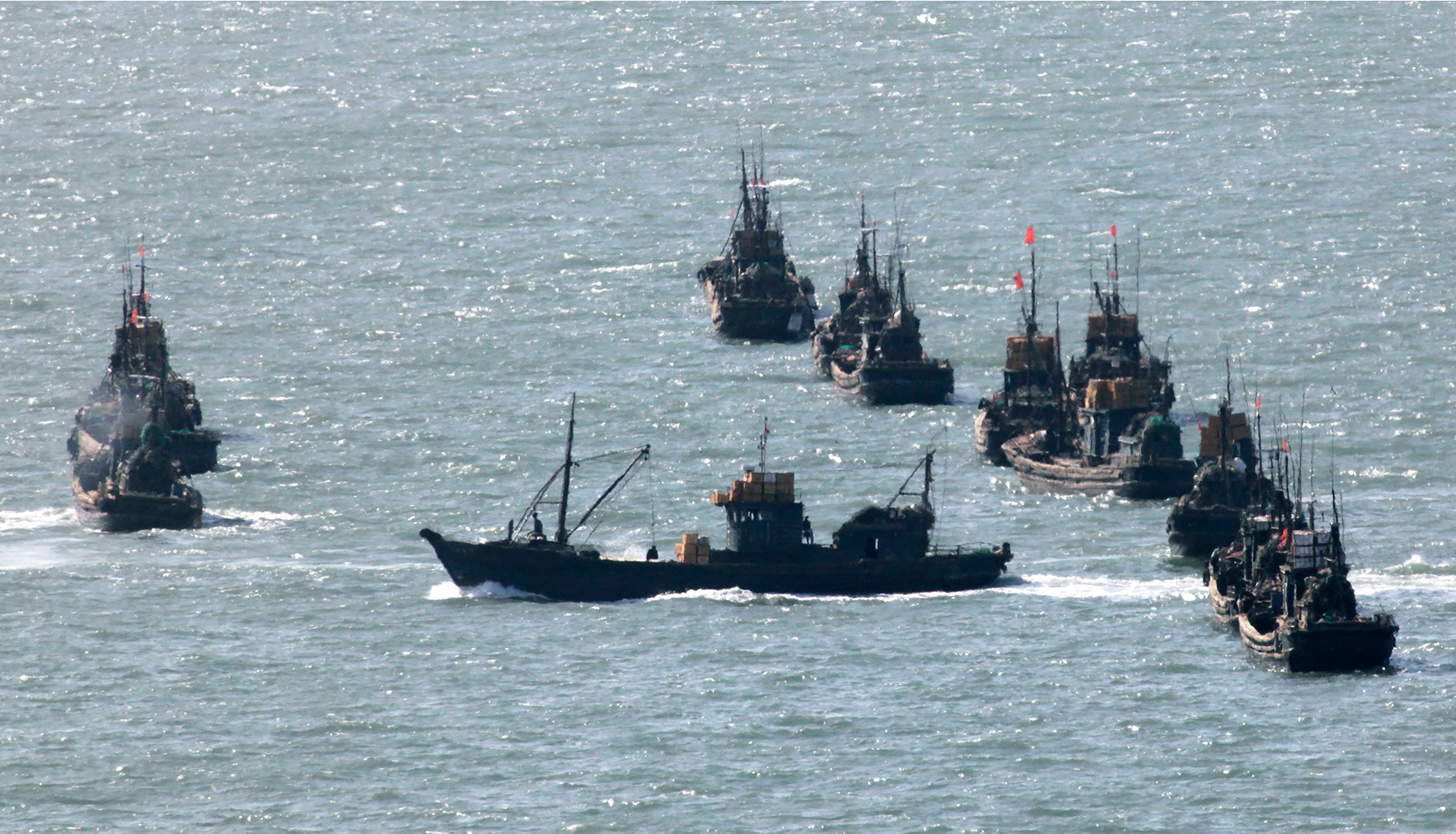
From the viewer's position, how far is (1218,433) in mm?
130375

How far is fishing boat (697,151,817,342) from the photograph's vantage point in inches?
6816

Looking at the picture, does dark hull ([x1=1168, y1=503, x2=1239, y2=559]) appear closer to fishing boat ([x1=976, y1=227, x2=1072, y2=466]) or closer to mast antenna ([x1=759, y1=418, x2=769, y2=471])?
mast antenna ([x1=759, y1=418, x2=769, y2=471])

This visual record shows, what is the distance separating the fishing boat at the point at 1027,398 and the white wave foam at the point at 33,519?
46482 millimetres

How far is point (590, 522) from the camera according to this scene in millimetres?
128625

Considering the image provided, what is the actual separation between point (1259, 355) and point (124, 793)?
3500 inches

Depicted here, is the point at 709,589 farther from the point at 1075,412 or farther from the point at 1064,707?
the point at 1075,412

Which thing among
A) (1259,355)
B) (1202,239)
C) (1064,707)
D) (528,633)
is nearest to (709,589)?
(528,633)

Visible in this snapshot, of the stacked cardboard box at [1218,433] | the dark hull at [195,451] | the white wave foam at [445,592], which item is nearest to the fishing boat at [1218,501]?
the stacked cardboard box at [1218,433]

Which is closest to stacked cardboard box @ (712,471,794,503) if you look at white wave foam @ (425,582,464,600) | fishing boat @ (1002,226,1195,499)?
white wave foam @ (425,582,464,600)

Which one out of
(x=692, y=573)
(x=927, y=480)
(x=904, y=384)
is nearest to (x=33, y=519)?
(x=692, y=573)

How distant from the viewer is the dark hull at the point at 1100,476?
13212 cm

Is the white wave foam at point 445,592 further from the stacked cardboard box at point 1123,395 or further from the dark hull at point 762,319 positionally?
the dark hull at point 762,319

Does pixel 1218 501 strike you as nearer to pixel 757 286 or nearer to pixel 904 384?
pixel 904 384

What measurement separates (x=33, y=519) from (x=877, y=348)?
49201mm
